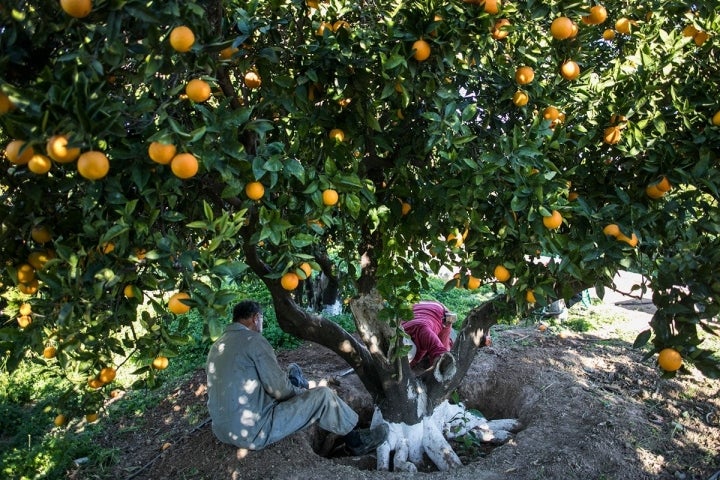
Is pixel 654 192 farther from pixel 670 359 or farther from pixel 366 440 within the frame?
pixel 366 440

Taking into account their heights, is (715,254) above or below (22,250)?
above

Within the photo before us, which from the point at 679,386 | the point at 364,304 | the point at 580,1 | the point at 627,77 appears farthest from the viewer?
the point at 679,386

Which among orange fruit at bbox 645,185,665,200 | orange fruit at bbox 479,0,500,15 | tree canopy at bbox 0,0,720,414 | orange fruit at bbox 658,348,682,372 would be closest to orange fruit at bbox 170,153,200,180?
tree canopy at bbox 0,0,720,414

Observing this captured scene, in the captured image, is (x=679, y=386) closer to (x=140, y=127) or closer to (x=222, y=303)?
(x=222, y=303)

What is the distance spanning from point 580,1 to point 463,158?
0.75 meters

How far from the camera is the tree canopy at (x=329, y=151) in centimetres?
163

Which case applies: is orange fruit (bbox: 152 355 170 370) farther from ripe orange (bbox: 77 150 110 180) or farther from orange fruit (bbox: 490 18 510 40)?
orange fruit (bbox: 490 18 510 40)

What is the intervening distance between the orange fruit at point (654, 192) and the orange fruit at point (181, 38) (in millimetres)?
1964

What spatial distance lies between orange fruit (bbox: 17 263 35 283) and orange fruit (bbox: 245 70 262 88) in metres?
1.20

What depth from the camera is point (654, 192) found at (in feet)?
7.90

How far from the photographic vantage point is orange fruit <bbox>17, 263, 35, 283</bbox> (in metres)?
1.89

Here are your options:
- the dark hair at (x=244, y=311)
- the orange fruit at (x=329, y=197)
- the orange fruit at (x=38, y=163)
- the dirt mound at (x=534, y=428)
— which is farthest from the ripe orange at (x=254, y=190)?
the dirt mound at (x=534, y=428)

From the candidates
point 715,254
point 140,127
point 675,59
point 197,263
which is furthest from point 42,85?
point 675,59

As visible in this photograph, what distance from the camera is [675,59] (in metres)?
2.41
